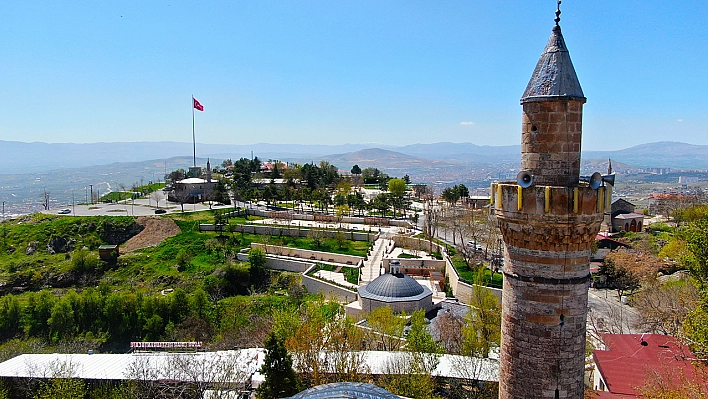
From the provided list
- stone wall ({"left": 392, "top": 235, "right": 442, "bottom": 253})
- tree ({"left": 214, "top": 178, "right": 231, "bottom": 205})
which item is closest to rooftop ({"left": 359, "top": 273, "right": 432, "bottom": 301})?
stone wall ({"left": 392, "top": 235, "right": 442, "bottom": 253})

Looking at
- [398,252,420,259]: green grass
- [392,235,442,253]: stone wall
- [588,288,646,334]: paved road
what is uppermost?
[392,235,442,253]: stone wall

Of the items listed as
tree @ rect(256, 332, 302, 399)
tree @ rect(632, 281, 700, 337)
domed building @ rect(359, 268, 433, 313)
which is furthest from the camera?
domed building @ rect(359, 268, 433, 313)

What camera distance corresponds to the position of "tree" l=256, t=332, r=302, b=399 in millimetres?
14273

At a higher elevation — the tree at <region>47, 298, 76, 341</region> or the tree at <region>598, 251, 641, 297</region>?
the tree at <region>598, 251, 641, 297</region>

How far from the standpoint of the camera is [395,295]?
26562 millimetres

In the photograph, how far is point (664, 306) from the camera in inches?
922

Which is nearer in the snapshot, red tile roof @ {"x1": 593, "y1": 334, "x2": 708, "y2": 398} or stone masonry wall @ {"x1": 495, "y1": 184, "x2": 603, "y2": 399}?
stone masonry wall @ {"x1": 495, "y1": 184, "x2": 603, "y2": 399}

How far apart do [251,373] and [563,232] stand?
49.0ft

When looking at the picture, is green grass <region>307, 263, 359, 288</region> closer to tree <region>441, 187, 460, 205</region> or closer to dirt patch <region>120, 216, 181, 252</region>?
dirt patch <region>120, 216, 181, 252</region>

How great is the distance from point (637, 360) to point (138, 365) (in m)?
19.1

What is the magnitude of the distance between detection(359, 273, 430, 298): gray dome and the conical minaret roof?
21.6 metres

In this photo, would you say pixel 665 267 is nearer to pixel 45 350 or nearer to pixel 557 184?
pixel 557 184

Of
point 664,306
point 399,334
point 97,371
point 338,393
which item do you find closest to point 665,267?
point 664,306

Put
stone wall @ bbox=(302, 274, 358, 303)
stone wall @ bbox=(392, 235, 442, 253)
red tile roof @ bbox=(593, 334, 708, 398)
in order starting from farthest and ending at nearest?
stone wall @ bbox=(392, 235, 442, 253), stone wall @ bbox=(302, 274, 358, 303), red tile roof @ bbox=(593, 334, 708, 398)
